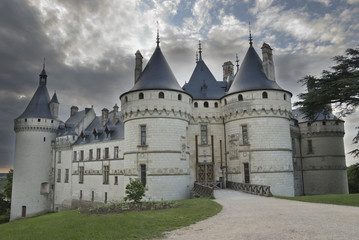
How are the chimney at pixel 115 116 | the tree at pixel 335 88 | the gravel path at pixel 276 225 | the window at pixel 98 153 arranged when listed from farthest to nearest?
the chimney at pixel 115 116 → the window at pixel 98 153 → the tree at pixel 335 88 → the gravel path at pixel 276 225

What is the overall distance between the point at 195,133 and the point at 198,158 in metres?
2.45

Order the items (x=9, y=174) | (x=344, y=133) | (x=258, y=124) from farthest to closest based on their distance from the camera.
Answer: (x=9, y=174) → (x=344, y=133) → (x=258, y=124)

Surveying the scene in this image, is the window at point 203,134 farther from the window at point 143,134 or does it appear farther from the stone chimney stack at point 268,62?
the stone chimney stack at point 268,62

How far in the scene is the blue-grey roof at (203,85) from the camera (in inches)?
1066

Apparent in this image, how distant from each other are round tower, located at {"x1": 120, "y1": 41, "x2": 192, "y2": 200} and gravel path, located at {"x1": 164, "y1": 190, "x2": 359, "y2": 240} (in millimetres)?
9732

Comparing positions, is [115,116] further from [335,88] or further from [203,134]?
[335,88]

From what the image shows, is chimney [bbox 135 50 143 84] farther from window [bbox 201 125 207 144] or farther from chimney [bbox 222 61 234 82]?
chimney [bbox 222 61 234 82]

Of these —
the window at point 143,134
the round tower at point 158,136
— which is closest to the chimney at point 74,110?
the round tower at point 158,136

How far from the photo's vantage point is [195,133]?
25766mm

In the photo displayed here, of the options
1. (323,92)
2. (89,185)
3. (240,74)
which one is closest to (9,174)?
(89,185)

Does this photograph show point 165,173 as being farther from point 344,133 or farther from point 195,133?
point 344,133

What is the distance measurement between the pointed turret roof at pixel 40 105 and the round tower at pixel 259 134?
2919 cm

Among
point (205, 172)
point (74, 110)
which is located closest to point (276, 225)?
point (205, 172)

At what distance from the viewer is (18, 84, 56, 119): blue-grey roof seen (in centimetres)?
3922
